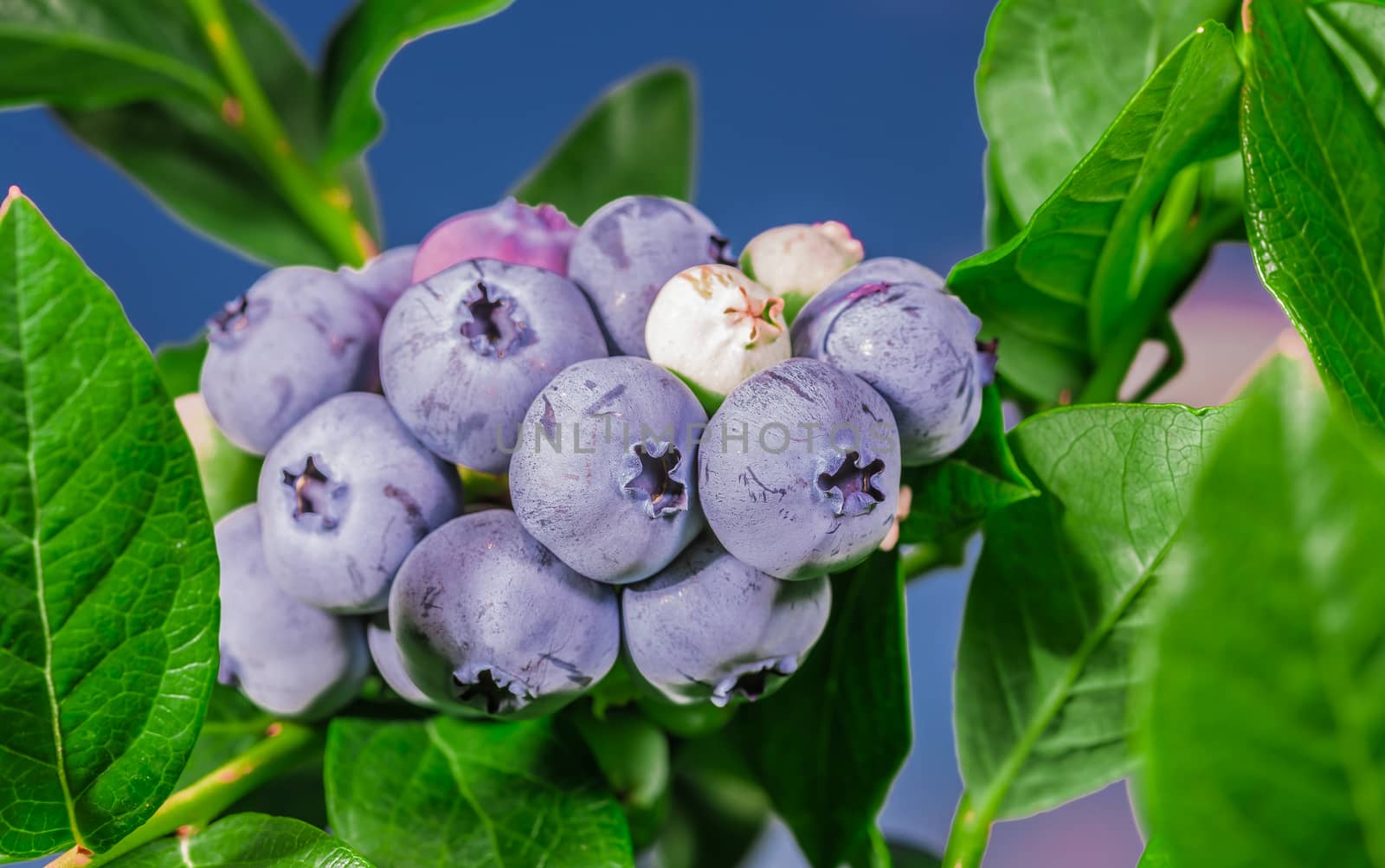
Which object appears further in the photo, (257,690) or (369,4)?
(369,4)

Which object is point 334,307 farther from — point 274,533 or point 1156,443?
point 1156,443

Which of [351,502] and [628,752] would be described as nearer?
[351,502]

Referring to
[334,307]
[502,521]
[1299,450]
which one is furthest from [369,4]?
[1299,450]

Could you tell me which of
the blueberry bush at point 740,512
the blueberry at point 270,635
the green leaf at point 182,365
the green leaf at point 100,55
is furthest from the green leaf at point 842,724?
the green leaf at point 100,55

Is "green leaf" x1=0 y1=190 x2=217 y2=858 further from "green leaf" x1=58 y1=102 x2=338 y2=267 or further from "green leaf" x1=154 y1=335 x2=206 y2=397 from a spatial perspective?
"green leaf" x1=58 y1=102 x2=338 y2=267

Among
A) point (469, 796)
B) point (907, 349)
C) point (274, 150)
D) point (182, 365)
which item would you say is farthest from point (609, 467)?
point (274, 150)

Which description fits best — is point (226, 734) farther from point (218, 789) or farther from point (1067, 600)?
point (1067, 600)
